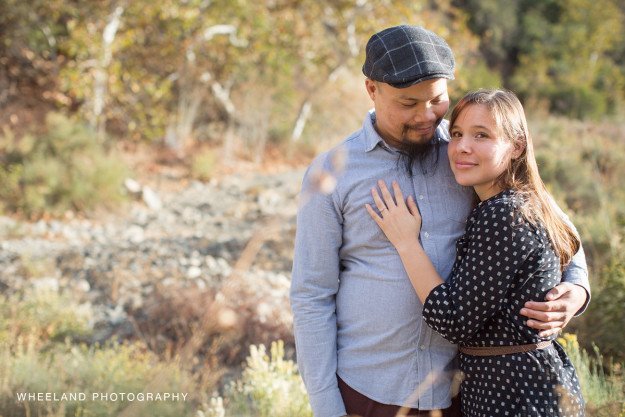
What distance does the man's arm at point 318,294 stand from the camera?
1771 mm

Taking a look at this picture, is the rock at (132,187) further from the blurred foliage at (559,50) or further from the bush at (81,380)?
the blurred foliage at (559,50)

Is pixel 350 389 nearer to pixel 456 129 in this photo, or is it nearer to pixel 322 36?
pixel 456 129

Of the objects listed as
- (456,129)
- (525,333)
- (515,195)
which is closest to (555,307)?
(525,333)

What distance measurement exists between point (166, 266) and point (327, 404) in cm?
471

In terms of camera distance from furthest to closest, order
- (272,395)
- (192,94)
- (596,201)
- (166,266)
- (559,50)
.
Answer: (559,50) → (192,94) → (596,201) → (166,266) → (272,395)

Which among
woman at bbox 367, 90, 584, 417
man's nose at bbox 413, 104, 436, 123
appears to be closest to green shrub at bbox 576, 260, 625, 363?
woman at bbox 367, 90, 584, 417

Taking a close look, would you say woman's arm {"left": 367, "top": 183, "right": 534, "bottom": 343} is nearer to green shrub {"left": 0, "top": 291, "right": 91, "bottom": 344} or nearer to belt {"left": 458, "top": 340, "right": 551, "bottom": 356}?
A: belt {"left": 458, "top": 340, "right": 551, "bottom": 356}

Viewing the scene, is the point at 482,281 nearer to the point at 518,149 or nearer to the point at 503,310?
the point at 503,310

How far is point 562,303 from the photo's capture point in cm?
173

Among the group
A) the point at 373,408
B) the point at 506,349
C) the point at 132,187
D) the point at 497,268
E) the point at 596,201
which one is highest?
the point at 132,187

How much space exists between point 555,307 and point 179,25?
10703 mm

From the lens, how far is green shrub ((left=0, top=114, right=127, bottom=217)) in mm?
8438

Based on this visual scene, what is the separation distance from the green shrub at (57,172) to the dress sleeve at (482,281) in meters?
7.70

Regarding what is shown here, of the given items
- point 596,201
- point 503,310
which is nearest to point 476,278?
point 503,310
